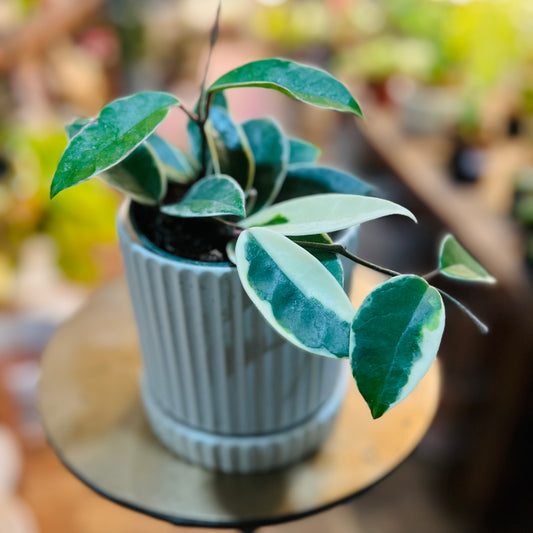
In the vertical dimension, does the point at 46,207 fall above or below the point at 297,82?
below

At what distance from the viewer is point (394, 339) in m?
0.29

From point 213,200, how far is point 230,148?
0.09 meters

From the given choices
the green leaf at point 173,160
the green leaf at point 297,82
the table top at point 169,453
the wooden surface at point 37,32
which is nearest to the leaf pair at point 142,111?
the green leaf at point 297,82

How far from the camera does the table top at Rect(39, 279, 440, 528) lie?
17.3 inches

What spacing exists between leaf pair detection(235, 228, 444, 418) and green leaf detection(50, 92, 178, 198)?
0.29ft

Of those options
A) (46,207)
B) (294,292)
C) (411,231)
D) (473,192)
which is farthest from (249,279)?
(411,231)

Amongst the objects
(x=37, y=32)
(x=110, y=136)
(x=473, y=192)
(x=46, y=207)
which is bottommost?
(x=473, y=192)

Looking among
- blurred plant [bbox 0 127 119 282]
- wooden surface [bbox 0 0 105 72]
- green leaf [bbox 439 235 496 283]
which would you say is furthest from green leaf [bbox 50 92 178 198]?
wooden surface [bbox 0 0 105 72]

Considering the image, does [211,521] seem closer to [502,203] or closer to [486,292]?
[486,292]

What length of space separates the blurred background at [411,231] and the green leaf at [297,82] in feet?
1.71

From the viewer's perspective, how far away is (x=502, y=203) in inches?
54.2

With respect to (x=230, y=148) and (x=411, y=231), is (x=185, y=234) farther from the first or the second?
(x=411, y=231)

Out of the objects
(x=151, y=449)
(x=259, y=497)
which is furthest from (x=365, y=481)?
(x=151, y=449)

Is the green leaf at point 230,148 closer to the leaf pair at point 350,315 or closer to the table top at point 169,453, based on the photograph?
the leaf pair at point 350,315
